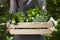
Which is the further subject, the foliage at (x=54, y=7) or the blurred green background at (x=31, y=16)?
the foliage at (x=54, y=7)

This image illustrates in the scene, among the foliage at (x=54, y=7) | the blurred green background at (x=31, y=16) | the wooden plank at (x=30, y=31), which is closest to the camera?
the wooden plank at (x=30, y=31)

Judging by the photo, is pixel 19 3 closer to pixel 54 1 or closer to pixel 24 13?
pixel 24 13

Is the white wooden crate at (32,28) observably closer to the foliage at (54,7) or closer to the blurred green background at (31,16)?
the blurred green background at (31,16)

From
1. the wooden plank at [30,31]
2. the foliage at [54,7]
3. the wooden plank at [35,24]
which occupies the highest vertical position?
the foliage at [54,7]

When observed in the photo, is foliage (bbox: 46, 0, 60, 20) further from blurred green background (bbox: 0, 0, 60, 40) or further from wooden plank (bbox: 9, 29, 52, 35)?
wooden plank (bbox: 9, 29, 52, 35)

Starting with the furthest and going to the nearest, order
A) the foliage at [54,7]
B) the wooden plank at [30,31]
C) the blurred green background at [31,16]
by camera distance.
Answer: the foliage at [54,7] < the blurred green background at [31,16] < the wooden plank at [30,31]

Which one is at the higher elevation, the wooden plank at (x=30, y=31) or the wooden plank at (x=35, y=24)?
the wooden plank at (x=35, y=24)

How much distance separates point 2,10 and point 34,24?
6.93ft

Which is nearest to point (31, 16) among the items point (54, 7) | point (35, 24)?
point (35, 24)

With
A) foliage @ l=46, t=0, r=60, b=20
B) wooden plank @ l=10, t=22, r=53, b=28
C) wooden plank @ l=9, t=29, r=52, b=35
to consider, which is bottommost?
wooden plank @ l=9, t=29, r=52, b=35

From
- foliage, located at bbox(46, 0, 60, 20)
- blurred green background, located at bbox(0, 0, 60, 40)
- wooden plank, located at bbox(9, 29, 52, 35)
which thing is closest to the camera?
wooden plank, located at bbox(9, 29, 52, 35)

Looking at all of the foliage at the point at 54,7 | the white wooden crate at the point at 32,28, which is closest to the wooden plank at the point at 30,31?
the white wooden crate at the point at 32,28

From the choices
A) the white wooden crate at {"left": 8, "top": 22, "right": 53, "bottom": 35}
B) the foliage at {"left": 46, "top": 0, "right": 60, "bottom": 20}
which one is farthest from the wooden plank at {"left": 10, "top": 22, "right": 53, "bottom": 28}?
the foliage at {"left": 46, "top": 0, "right": 60, "bottom": 20}

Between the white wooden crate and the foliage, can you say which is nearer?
the white wooden crate
